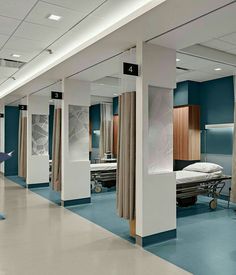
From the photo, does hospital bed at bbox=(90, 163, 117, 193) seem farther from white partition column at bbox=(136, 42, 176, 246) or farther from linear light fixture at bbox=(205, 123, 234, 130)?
white partition column at bbox=(136, 42, 176, 246)

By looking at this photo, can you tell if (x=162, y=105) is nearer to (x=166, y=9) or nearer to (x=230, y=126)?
(x=166, y=9)

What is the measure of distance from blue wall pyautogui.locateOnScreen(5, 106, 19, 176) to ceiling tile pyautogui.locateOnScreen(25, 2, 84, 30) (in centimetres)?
808

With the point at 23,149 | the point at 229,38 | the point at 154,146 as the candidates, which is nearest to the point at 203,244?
the point at 154,146

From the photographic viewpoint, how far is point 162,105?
166 inches

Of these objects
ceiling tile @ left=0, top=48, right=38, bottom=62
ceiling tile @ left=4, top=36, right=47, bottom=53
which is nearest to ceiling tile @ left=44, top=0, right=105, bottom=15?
ceiling tile @ left=4, top=36, right=47, bottom=53

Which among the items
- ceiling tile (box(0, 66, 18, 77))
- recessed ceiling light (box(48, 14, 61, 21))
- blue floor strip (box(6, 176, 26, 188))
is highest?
recessed ceiling light (box(48, 14, 61, 21))

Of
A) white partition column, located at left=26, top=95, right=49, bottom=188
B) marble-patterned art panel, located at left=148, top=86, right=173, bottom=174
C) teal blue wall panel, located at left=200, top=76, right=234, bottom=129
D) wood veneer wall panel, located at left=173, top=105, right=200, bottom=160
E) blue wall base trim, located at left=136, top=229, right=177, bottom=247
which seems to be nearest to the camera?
blue wall base trim, located at left=136, top=229, right=177, bottom=247

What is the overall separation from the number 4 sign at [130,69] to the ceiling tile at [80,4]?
2.66 feet

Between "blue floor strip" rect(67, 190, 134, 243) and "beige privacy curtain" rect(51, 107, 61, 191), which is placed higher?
"beige privacy curtain" rect(51, 107, 61, 191)

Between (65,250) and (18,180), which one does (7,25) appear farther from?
(18,180)

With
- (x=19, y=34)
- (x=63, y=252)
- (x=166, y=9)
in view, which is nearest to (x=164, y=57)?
(x=166, y=9)

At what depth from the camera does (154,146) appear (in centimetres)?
412

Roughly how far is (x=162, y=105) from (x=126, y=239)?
2.03 meters

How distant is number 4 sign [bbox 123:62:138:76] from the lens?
12.6 ft
